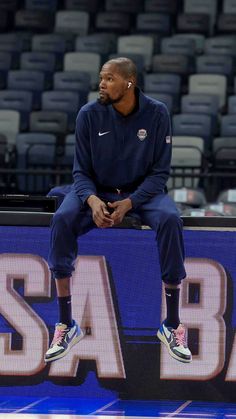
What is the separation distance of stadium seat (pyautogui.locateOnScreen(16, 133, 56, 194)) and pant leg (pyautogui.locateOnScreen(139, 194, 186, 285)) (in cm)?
789

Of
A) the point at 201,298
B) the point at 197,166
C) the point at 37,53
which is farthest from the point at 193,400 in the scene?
the point at 37,53

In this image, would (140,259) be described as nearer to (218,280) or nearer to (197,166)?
(218,280)

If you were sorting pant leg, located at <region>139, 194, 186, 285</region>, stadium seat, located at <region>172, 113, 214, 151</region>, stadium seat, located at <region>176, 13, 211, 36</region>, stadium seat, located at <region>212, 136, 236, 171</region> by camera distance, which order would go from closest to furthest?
pant leg, located at <region>139, 194, 186, 285</region> < stadium seat, located at <region>212, 136, 236, 171</region> < stadium seat, located at <region>172, 113, 214, 151</region> < stadium seat, located at <region>176, 13, 211, 36</region>

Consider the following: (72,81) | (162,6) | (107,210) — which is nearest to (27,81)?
(72,81)

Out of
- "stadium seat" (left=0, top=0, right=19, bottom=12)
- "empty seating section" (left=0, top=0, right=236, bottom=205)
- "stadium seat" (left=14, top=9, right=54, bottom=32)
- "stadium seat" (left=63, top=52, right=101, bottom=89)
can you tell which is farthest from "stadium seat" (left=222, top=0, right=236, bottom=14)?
"stadium seat" (left=0, top=0, right=19, bottom=12)

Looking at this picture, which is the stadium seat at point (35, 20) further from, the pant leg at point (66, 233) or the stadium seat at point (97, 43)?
the pant leg at point (66, 233)

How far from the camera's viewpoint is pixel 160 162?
7078mm

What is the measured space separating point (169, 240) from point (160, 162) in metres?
0.56

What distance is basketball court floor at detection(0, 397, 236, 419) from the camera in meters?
6.98

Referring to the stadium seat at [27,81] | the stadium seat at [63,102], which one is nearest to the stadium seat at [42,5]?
the stadium seat at [27,81]

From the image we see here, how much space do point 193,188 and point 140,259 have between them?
666 centimetres

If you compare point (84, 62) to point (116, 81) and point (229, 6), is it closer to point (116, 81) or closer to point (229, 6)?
point (229, 6)

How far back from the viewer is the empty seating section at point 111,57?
15461 millimetres

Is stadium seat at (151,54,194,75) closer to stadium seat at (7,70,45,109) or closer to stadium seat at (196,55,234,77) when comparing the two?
stadium seat at (196,55,234,77)
